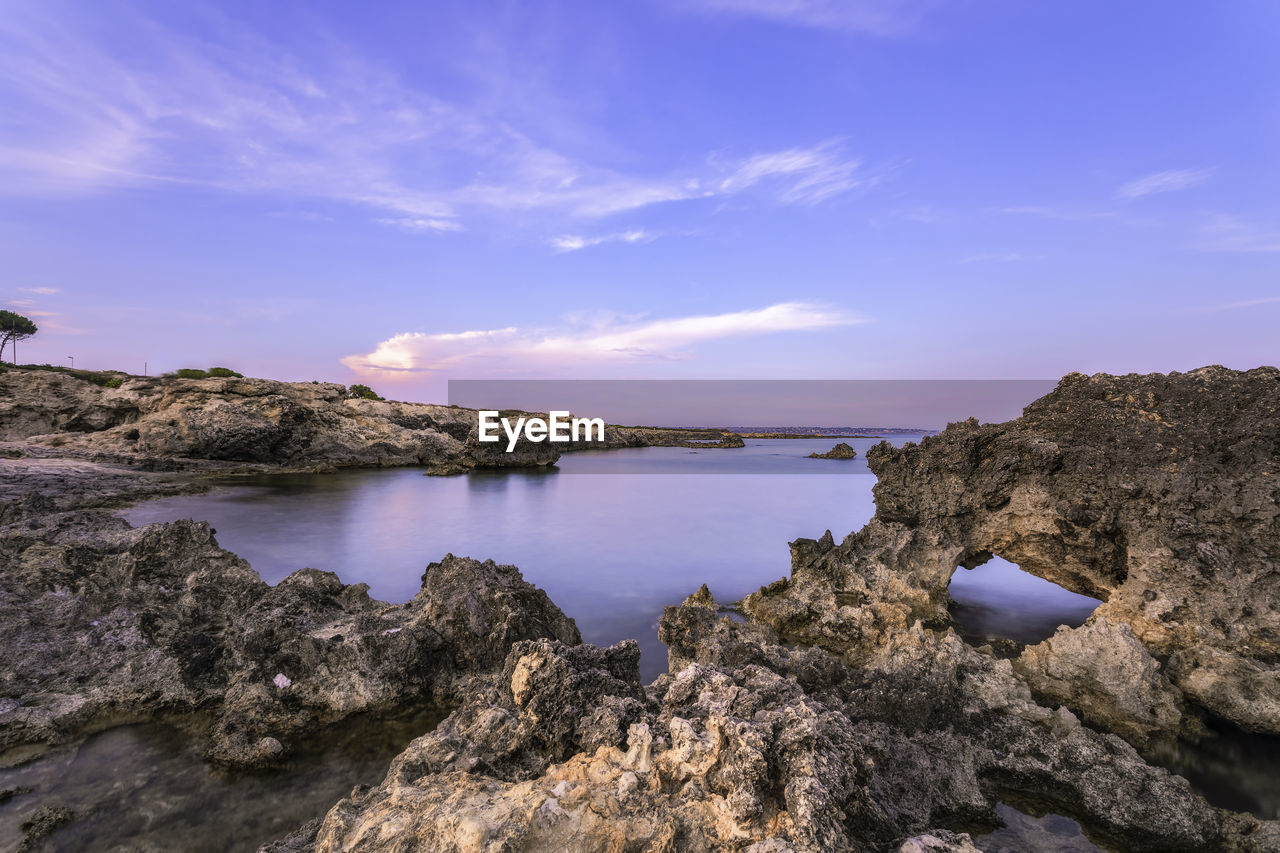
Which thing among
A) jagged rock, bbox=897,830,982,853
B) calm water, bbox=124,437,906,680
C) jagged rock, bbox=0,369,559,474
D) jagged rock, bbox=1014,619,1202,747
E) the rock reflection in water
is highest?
jagged rock, bbox=0,369,559,474

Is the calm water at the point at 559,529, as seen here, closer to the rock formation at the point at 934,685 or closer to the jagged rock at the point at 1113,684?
the rock formation at the point at 934,685

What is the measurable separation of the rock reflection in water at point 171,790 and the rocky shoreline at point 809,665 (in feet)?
0.87

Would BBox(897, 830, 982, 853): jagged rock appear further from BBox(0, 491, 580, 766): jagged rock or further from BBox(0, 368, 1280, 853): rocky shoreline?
BBox(0, 491, 580, 766): jagged rock

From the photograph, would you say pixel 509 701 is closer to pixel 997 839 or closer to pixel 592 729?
pixel 592 729

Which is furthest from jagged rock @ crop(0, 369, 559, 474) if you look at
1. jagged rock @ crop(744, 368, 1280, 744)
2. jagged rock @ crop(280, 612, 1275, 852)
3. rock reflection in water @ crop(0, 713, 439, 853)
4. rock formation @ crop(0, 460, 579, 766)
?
jagged rock @ crop(280, 612, 1275, 852)

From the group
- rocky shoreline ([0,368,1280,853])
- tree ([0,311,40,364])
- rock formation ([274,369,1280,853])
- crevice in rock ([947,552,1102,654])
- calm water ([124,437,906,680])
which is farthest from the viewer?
tree ([0,311,40,364])

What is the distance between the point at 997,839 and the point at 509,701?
3.28 meters

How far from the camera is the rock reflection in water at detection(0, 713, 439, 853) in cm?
359

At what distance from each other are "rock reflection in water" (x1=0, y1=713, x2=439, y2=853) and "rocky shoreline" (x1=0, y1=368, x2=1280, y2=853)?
265 millimetres

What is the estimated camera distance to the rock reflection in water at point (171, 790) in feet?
11.8

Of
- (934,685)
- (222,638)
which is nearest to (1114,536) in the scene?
(934,685)

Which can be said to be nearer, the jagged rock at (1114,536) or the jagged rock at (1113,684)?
the jagged rock at (1113,684)

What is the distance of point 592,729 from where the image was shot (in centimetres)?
300

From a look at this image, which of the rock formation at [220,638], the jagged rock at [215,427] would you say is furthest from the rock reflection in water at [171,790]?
the jagged rock at [215,427]
